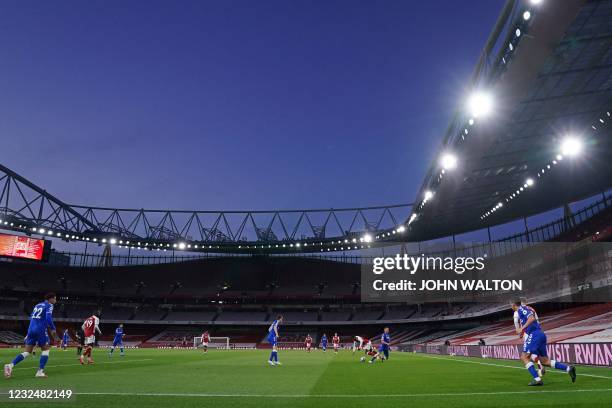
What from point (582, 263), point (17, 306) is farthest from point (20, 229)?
point (582, 263)

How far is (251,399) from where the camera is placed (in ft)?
24.6

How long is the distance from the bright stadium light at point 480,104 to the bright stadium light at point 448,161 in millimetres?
4809

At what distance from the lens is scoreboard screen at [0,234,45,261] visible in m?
54.8

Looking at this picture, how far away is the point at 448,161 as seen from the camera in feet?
85.4

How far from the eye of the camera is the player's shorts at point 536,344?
9938 mm

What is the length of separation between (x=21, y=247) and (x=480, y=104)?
59.7 metres

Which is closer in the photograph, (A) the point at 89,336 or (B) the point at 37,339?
(B) the point at 37,339

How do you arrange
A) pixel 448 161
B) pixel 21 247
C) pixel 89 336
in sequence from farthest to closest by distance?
pixel 21 247 → pixel 448 161 → pixel 89 336

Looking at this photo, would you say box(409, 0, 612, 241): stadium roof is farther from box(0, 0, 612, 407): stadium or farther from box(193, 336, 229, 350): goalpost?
box(193, 336, 229, 350): goalpost

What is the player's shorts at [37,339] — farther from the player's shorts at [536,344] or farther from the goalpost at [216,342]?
the goalpost at [216,342]

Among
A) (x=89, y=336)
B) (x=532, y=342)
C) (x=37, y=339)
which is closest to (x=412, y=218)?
(x=89, y=336)

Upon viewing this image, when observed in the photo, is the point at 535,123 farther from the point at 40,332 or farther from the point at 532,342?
the point at 40,332

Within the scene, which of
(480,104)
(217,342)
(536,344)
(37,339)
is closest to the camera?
(536,344)

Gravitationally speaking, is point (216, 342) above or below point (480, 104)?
below
